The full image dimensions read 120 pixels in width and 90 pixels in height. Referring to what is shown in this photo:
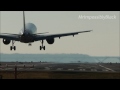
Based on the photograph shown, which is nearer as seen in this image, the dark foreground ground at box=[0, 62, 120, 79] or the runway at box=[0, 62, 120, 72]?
the dark foreground ground at box=[0, 62, 120, 79]

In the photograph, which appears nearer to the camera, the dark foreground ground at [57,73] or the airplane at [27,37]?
the dark foreground ground at [57,73]

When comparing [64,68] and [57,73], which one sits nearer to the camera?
[57,73]

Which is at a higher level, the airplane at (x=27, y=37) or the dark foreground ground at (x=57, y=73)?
the airplane at (x=27, y=37)

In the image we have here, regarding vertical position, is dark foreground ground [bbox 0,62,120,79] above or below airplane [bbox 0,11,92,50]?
below

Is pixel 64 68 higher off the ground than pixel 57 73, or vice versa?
pixel 64 68

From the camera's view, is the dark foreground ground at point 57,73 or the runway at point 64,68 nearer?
the dark foreground ground at point 57,73

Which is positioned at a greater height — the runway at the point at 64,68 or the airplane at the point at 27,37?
the airplane at the point at 27,37

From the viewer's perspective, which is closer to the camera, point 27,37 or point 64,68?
point 27,37
